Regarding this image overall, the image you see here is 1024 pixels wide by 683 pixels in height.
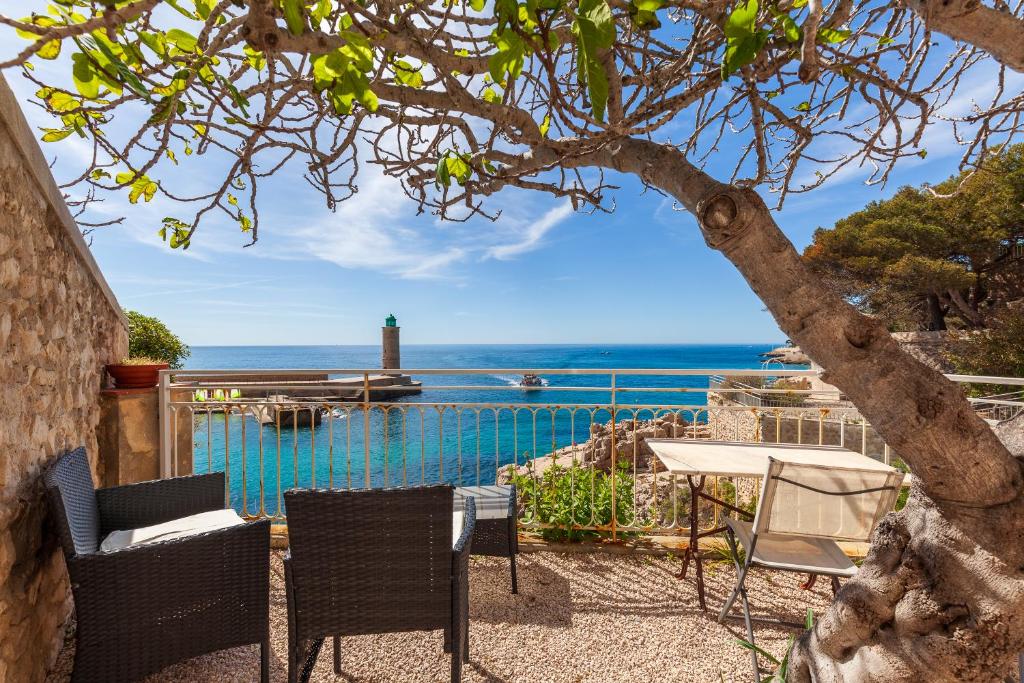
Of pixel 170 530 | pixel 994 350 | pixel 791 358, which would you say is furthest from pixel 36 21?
pixel 791 358

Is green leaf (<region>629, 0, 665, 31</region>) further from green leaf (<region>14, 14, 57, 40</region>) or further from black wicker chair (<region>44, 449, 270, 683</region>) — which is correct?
black wicker chair (<region>44, 449, 270, 683</region>)

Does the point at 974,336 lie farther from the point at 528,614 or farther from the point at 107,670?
the point at 107,670

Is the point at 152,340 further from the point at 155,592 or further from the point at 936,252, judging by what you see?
the point at 936,252

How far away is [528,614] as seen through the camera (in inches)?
91.2

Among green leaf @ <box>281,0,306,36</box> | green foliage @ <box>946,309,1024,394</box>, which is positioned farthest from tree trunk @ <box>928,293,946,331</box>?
green leaf @ <box>281,0,306,36</box>

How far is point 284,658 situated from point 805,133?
3103 mm

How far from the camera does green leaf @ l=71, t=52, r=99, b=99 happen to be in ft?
3.14

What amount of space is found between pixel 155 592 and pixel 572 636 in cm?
177

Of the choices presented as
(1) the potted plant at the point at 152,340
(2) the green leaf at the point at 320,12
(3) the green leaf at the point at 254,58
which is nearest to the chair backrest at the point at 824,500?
(2) the green leaf at the point at 320,12

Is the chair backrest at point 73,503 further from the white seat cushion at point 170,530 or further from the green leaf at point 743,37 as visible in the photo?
the green leaf at point 743,37

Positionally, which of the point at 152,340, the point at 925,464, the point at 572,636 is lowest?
the point at 572,636

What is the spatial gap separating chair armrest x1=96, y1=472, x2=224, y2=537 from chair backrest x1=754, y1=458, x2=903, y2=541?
2809 mm

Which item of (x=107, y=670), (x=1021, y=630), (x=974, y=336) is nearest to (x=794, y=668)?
(x=1021, y=630)

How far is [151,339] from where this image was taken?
10.6 m
